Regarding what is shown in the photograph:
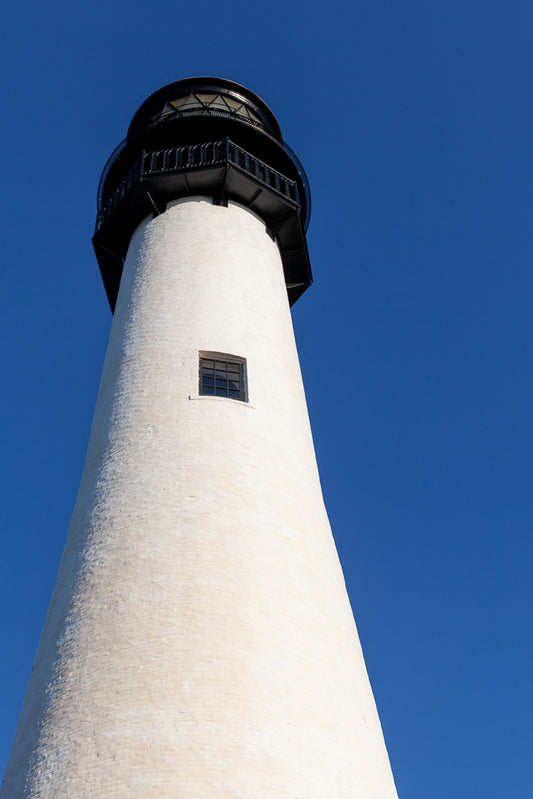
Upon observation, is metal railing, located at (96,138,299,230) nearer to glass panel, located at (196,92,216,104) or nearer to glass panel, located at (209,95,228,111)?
glass panel, located at (209,95,228,111)

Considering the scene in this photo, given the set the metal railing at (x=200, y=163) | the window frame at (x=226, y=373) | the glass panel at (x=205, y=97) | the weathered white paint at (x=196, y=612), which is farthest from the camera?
the glass panel at (x=205, y=97)

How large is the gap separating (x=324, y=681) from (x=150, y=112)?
18298 millimetres

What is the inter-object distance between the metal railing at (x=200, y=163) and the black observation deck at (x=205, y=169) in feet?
0.08

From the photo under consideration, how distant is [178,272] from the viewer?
49.5 feet

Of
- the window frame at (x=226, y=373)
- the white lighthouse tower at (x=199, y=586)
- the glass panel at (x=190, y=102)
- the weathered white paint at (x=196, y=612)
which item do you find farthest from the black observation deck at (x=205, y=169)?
the window frame at (x=226, y=373)

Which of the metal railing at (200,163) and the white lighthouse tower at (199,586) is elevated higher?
the metal railing at (200,163)

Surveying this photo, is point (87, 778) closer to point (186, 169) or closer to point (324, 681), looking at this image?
point (324, 681)

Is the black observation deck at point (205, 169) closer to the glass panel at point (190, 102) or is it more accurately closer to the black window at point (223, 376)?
the glass panel at point (190, 102)

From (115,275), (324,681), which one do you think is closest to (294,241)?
(115,275)

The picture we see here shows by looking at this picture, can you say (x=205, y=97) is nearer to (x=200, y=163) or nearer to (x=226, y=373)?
(x=200, y=163)

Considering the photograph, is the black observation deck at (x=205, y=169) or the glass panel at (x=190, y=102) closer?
the black observation deck at (x=205, y=169)

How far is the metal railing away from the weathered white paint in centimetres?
546

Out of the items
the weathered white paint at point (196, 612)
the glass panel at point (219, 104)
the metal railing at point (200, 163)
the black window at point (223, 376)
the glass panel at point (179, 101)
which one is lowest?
the weathered white paint at point (196, 612)

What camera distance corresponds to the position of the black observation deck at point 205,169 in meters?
17.9
